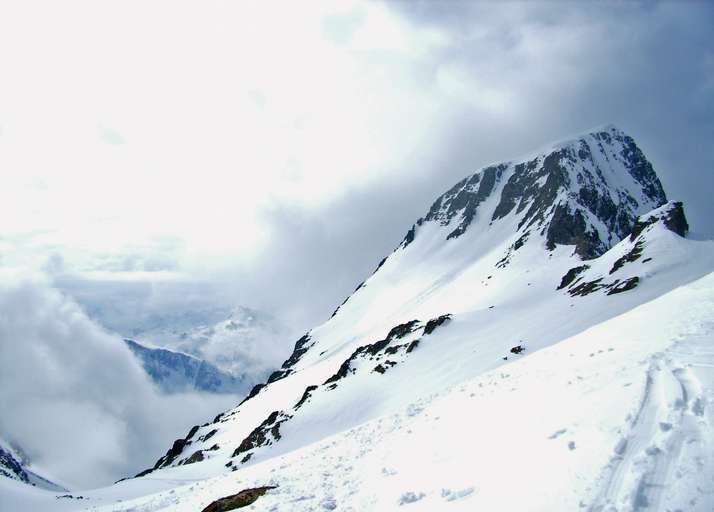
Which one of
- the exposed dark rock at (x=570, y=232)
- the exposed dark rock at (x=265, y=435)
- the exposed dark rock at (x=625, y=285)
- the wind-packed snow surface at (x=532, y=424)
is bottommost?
the wind-packed snow surface at (x=532, y=424)

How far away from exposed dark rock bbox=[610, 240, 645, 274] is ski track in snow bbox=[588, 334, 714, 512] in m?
63.7

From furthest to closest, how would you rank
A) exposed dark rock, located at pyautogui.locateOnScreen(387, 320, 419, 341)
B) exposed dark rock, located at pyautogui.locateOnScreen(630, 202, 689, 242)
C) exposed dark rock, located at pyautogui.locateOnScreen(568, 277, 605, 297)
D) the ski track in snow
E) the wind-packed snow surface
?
exposed dark rock, located at pyautogui.locateOnScreen(387, 320, 419, 341) → exposed dark rock, located at pyautogui.locateOnScreen(630, 202, 689, 242) → exposed dark rock, located at pyautogui.locateOnScreen(568, 277, 605, 297) → the wind-packed snow surface → the ski track in snow

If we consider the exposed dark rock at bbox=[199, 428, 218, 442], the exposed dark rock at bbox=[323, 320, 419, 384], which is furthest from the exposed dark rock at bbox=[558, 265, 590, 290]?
the exposed dark rock at bbox=[199, 428, 218, 442]

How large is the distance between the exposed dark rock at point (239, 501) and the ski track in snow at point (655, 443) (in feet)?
42.0

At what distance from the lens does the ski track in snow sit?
8484 millimetres

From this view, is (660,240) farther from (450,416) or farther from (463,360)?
(450,416)

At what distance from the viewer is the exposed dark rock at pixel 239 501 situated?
17.0 m

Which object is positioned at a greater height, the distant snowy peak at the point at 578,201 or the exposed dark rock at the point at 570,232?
the distant snowy peak at the point at 578,201

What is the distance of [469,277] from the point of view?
144m

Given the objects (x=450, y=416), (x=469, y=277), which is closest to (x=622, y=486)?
(x=450, y=416)

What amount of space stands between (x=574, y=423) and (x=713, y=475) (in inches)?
151

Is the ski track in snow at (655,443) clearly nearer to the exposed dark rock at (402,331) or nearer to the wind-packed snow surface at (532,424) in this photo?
the wind-packed snow surface at (532,424)

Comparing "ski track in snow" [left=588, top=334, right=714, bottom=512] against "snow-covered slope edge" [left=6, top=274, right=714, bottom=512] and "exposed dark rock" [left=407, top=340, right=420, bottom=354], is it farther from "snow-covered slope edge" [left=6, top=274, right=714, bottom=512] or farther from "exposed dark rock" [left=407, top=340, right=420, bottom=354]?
"exposed dark rock" [left=407, top=340, right=420, bottom=354]

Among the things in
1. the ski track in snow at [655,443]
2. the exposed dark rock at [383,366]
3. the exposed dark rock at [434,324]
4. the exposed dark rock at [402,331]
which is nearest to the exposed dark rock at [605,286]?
the exposed dark rock at [434,324]
